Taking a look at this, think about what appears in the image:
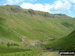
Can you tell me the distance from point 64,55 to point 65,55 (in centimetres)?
268

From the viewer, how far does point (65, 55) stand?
476 ft

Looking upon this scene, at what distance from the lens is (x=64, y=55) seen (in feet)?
485

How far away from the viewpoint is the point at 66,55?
475 ft

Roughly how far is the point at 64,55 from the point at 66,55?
10.6 feet

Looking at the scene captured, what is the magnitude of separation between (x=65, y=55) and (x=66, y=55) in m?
0.79
